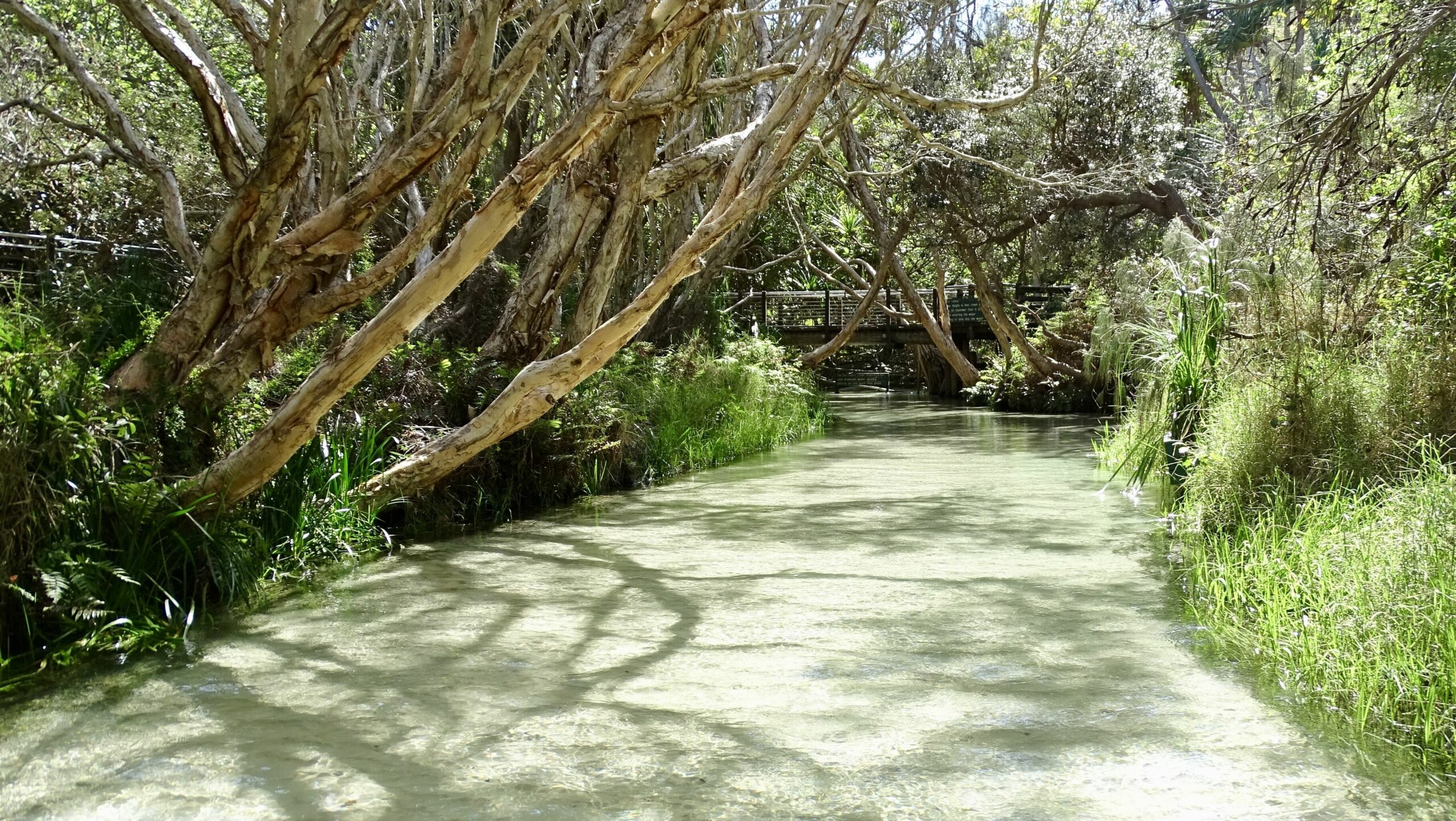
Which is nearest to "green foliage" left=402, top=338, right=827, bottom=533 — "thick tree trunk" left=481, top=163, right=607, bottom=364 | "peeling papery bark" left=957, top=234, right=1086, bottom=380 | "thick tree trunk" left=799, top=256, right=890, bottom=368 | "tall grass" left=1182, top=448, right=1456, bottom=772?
"thick tree trunk" left=481, top=163, right=607, bottom=364

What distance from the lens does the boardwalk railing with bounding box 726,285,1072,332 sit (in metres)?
25.2

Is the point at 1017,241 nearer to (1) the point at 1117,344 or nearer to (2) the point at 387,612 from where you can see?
(1) the point at 1117,344

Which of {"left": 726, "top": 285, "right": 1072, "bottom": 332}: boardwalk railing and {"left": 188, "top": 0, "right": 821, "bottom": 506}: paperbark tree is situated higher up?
{"left": 726, "top": 285, "right": 1072, "bottom": 332}: boardwalk railing

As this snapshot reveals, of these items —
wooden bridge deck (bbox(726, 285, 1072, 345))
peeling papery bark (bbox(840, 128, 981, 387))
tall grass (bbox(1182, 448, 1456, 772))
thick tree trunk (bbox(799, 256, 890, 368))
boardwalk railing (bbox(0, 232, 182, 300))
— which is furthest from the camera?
wooden bridge deck (bbox(726, 285, 1072, 345))

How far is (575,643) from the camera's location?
5141mm

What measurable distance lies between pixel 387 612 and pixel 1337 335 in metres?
5.83

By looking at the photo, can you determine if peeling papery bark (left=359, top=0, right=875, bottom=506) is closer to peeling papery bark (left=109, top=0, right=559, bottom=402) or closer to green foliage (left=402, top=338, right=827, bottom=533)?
green foliage (left=402, top=338, right=827, bottom=533)

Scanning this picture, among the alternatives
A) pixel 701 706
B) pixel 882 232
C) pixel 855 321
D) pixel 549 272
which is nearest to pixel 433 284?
pixel 701 706

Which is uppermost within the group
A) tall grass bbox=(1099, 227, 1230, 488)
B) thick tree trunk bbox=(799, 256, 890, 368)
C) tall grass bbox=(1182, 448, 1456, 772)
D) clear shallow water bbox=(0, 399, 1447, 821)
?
thick tree trunk bbox=(799, 256, 890, 368)

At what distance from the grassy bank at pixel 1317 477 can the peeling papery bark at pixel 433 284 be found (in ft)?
12.5

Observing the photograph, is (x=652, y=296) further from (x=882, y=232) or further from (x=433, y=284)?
(x=882, y=232)

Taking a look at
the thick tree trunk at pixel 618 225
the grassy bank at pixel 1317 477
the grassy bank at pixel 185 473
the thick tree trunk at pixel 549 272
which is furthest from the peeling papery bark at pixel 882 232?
the grassy bank at pixel 1317 477

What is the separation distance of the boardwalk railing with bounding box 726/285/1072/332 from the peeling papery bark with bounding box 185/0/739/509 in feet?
60.1

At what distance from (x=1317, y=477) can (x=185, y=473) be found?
A: 5925 millimetres
